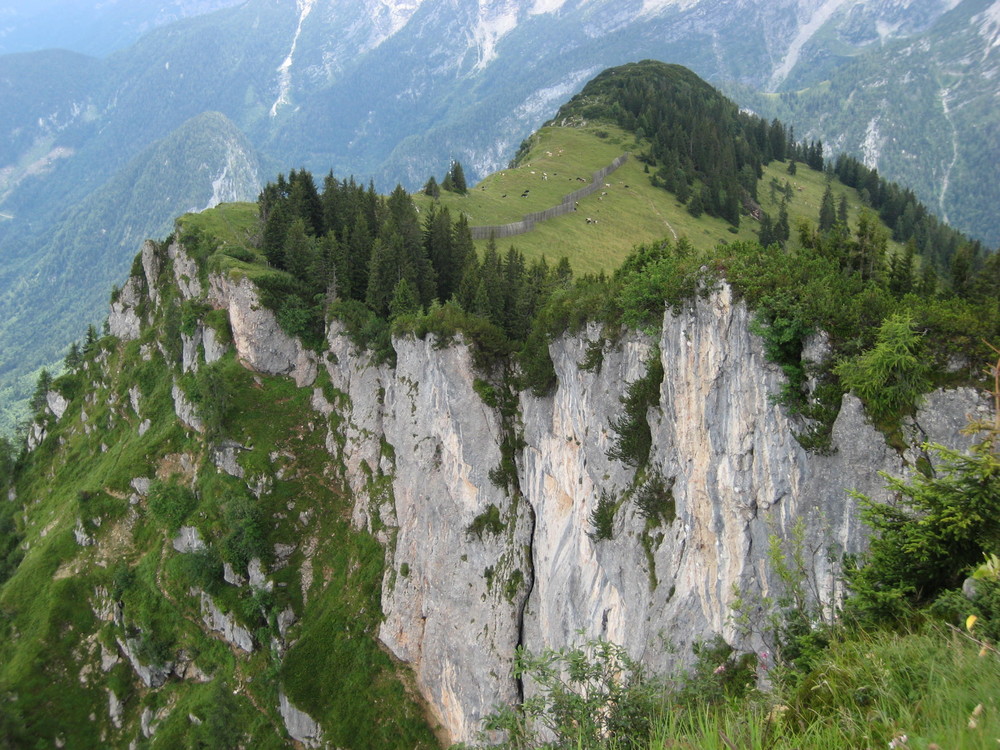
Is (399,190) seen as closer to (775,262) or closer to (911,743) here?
(775,262)

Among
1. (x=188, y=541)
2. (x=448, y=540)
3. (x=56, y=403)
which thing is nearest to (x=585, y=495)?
(x=448, y=540)

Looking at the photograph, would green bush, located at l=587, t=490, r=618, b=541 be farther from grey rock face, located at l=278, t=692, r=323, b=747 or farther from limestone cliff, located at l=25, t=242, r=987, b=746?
grey rock face, located at l=278, t=692, r=323, b=747

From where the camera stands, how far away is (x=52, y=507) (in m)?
80.9

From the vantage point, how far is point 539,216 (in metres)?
89.1

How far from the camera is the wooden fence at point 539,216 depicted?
81812 mm

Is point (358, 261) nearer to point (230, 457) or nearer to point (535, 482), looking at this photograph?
point (230, 457)

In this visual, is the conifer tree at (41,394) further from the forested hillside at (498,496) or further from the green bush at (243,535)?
the green bush at (243,535)

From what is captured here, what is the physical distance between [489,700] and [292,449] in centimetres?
2989

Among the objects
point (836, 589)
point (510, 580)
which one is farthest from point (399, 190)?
point (836, 589)

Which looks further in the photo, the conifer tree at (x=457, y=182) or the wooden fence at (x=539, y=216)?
the conifer tree at (x=457, y=182)

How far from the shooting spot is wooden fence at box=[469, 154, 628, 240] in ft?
268

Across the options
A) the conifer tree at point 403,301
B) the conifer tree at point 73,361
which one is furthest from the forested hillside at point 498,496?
the conifer tree at point 403,301

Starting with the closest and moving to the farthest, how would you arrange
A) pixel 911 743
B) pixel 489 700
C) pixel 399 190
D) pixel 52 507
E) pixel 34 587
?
pixel 911 743, pixel 489 700, pixel 34 587, pixel 399 190, pixel 52 507

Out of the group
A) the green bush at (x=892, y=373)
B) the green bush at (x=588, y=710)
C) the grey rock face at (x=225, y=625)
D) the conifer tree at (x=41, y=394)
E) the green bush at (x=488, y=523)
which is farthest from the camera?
the conifer tree at (x=41, y=394)
